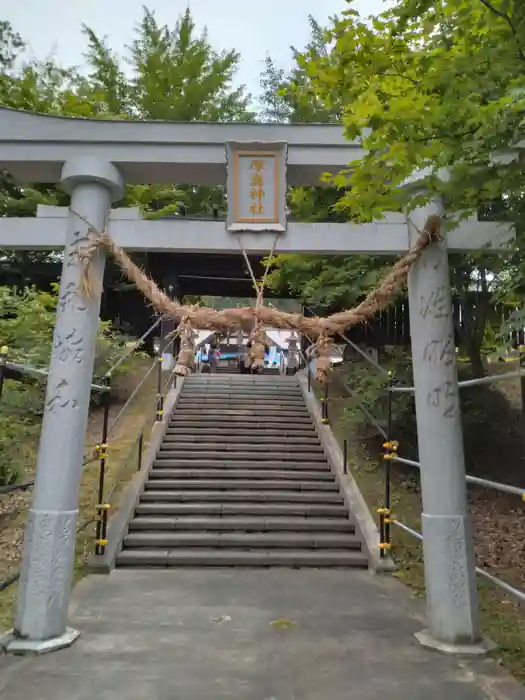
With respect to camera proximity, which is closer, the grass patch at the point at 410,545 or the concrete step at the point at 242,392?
the grass patch at the point at 410,545

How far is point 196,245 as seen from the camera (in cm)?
441

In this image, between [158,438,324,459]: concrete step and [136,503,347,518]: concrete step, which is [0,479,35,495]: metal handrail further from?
[158,438,324,459]: concrete step

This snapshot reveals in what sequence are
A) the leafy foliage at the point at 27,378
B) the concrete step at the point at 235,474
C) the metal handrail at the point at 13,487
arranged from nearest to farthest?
1. the metal handrail at the point at 13,487
2. the leafy foliage at the point at 27,378
3. the concrete step at the point at 235,474

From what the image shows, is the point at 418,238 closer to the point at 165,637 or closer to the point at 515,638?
the point at 515,638

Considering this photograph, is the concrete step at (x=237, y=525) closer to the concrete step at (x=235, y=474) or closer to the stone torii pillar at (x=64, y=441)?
the concrete step at (x=235, y=474)

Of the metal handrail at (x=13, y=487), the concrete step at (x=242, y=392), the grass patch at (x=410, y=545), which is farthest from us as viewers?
the concrete step at (x=242, y=392)

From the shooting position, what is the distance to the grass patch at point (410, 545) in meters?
4.15

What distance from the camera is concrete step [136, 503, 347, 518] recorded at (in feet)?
23.5

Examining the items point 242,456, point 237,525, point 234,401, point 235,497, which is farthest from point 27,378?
Result: point 237,525

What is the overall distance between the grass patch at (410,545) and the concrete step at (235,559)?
1.91 ft

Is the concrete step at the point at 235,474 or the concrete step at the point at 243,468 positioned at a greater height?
the concrete step at the point at 243,468

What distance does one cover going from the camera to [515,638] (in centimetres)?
420

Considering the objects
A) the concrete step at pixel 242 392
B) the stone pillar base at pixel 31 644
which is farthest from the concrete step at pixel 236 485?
the stone pillar base at pixel 31 644

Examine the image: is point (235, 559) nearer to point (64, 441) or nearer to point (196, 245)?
point (64, 441)
